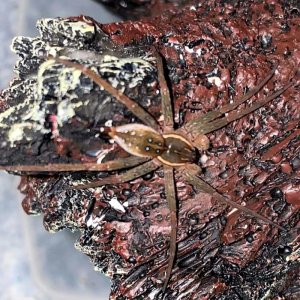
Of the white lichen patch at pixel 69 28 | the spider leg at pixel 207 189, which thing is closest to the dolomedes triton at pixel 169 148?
the spider leg at pixel 207 189

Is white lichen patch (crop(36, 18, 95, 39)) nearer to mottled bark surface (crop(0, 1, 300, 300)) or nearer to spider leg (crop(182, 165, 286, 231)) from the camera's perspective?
mottled bark surface (crop(0, 1, 300, 300))

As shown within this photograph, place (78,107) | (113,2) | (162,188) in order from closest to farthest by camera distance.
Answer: (78,107) < (162,188) < (113,2)

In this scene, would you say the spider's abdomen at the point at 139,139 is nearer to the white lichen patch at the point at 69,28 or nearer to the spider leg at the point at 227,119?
the spider leg at the point at 227,119

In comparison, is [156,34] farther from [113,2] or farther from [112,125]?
[113,2]

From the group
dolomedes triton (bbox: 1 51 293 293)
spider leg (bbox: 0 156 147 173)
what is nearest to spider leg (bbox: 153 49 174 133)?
dolomedes triton (bbox: 1 51 293 293)

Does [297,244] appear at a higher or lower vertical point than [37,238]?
lower

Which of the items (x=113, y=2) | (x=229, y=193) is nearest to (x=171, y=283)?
(x=229, y=193)
